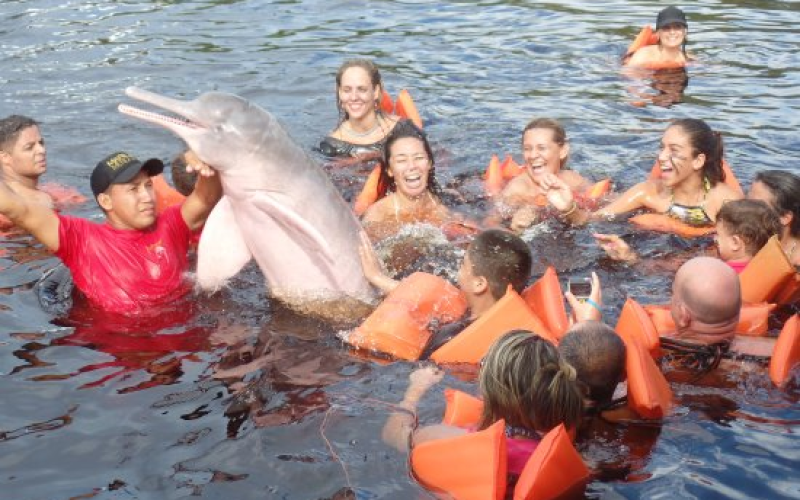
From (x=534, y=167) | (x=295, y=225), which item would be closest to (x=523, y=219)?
(x=534, y=167)

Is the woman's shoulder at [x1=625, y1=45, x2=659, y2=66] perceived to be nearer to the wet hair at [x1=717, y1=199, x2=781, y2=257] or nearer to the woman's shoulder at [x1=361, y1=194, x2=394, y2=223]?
the woman's shoulder at [x1=361, y1=194, x2=394, y2=223]

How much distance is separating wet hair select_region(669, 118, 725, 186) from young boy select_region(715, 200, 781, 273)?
4.55 feet

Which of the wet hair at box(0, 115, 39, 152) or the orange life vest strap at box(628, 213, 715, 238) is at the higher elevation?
the wet hair at box(0, 115, 39, 152)

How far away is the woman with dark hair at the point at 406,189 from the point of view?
852 centimetres

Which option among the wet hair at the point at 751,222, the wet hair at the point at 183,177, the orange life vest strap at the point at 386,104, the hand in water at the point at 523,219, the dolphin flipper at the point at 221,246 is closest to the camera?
the dolphin flipper at the point at 221,246

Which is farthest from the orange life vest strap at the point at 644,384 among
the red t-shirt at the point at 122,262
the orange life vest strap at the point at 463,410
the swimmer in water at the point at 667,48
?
the swimmer in water at the point at 667,48

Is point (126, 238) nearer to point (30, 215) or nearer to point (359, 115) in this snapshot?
point (30, 215)

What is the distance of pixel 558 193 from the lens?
822 cm

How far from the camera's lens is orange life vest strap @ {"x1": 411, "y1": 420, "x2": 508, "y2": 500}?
4535 mm

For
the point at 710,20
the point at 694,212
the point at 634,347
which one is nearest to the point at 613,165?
the point at 694,212

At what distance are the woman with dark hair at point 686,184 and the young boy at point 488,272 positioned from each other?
6.32 ft

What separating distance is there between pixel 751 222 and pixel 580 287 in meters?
1.35

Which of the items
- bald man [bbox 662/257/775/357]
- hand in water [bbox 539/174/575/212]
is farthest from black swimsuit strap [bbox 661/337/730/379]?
hand in water [bbox 539/174/575/212]

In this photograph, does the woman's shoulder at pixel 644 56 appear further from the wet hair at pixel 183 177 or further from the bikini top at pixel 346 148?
the wet hair at pixel 183 177
